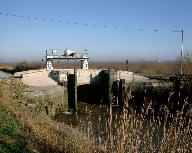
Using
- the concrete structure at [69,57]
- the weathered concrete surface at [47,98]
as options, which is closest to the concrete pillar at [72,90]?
the weathered concrete surface at [47,98]

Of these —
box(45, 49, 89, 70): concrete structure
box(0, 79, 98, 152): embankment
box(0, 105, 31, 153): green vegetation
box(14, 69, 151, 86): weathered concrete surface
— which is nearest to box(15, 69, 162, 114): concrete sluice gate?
box(14, 69, 151, 86): weathered concrete surface

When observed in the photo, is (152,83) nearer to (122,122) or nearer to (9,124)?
(9,124)

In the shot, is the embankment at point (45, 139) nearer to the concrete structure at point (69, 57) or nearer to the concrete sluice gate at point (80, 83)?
the concrete sluice gate at point (80, 83)

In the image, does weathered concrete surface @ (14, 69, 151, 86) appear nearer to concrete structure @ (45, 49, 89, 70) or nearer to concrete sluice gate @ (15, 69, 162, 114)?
concrete sluice gate @ (15, 69, 162, 114)

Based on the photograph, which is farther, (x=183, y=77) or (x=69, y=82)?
(x=69, y=82)

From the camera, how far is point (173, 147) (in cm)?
638

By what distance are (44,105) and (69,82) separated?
6.53m

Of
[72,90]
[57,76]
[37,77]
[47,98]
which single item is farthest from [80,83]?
[47,98]

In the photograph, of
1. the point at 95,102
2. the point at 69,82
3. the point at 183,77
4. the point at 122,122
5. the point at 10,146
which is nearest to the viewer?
the point at 122,122

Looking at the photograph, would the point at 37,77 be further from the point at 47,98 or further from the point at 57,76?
the point at 47,98

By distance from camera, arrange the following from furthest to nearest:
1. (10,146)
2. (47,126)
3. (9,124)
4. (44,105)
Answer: (44,105) < (47,126) < (9,124) < (10,146)

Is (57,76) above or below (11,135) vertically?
above

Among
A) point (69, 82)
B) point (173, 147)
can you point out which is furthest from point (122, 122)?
point (69, 82)

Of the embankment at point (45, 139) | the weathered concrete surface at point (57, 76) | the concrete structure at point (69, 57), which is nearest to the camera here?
the embankment at point (45, 139)
